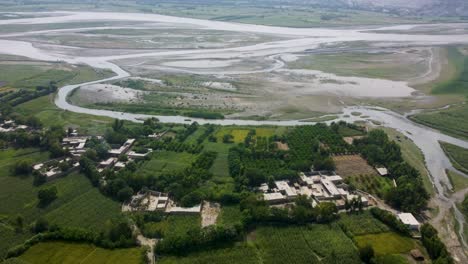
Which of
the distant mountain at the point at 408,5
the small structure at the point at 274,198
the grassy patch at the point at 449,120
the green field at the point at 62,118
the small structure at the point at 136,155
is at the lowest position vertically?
the green field at the point at 62,118

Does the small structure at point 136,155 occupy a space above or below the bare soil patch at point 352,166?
below

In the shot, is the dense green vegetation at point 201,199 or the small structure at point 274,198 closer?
the dense green vegetation at point 201,199

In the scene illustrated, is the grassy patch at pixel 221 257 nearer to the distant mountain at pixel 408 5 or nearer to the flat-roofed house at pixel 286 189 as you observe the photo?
the flat-roofed house at pixel 286 189

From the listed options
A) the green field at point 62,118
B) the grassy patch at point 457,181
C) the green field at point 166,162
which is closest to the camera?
the grassy patch at point 457,181

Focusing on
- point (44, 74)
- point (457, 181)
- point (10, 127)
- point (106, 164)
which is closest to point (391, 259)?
point (457, 181)

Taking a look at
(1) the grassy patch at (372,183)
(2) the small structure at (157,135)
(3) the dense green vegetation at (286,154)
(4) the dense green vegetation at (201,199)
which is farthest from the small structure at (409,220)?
(2) the small structure at (157,135)

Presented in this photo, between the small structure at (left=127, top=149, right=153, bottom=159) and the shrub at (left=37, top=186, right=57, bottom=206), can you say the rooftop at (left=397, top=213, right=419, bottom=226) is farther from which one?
the shrub at (left=37, top=186, right=57, bottom=206)

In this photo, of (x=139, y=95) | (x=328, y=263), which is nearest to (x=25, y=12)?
(x=139, y=95)
